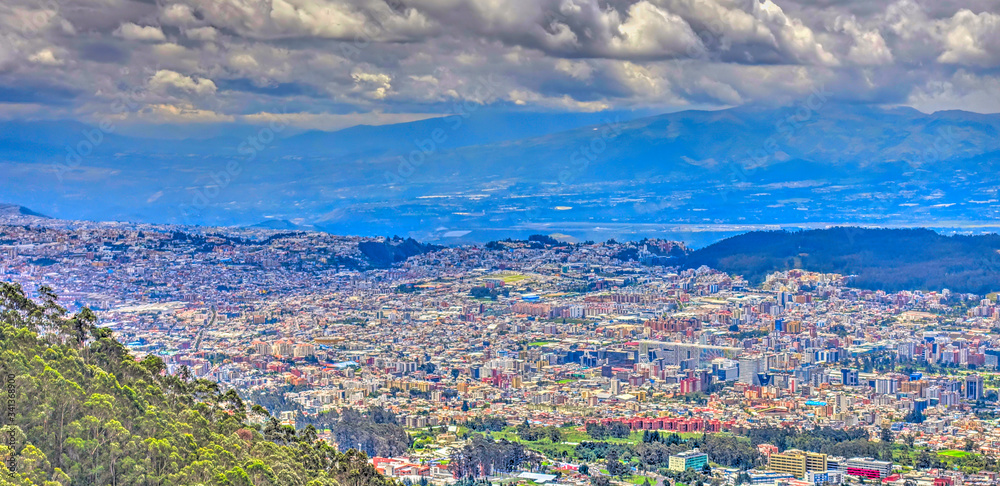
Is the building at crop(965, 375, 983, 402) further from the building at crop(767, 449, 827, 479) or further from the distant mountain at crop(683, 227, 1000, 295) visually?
the distant mountain at crop(683, 227, 1000, 295)

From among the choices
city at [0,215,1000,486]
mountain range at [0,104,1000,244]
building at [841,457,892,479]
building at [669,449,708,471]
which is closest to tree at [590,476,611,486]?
city at [0,215,1000,486]

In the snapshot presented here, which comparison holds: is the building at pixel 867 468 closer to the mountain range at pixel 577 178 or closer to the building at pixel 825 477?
the building at pixel 825 477

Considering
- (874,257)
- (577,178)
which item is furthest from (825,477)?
(577,178)

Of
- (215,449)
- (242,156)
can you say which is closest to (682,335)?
(215,449)

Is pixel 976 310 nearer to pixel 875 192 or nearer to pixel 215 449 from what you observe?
pixel 215 449

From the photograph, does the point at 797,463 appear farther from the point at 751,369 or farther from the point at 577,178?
the point at 577,178

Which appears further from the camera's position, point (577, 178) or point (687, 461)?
point (577, 178)
